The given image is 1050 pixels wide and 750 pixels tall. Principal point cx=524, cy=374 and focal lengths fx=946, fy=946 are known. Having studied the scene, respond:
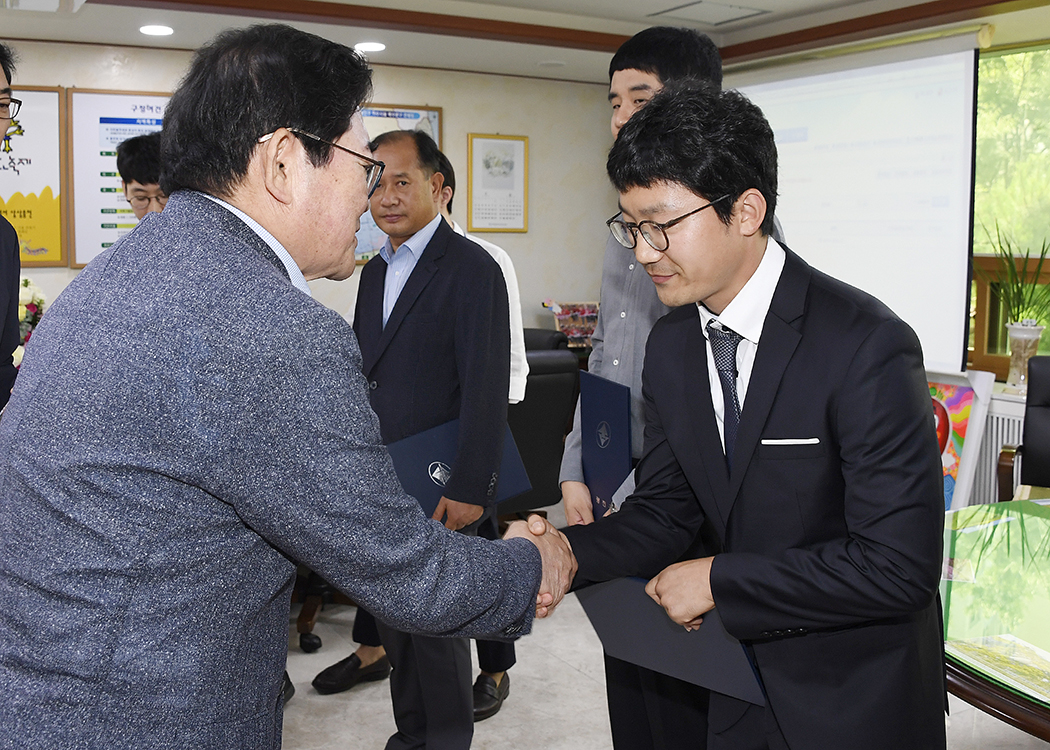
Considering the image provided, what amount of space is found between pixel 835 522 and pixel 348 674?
2.32 meters

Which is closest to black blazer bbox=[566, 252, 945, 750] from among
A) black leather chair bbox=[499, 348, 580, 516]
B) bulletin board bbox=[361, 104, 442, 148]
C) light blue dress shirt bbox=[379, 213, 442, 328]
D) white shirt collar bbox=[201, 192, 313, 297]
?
white shirt collar bbox=[201, 192, 313, 297]

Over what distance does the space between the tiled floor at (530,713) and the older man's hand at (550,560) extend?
1497 mm

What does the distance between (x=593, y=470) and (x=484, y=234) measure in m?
5.10

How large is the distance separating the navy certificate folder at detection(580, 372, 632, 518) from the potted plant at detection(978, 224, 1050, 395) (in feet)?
11.9

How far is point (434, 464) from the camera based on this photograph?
2518mm

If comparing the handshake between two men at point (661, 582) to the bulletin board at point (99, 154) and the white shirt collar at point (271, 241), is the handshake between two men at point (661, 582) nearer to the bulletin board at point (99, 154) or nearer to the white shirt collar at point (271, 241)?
the white shirt collar at point (271, 241)

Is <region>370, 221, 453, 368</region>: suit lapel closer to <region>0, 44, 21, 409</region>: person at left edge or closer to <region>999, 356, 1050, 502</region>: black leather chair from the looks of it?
<region>0, 44, 21, 409</region>: person at left edge

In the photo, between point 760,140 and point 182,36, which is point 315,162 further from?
point 182,36

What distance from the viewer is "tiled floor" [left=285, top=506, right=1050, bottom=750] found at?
2.96m

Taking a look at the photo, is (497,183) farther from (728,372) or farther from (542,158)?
(728,372)

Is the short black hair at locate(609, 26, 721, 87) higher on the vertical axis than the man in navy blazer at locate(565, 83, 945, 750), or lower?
higher

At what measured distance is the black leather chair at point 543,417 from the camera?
4.85m

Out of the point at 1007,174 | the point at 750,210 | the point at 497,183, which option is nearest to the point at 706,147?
the point at 750,210

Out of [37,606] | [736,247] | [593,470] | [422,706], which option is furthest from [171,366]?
[422,706]
